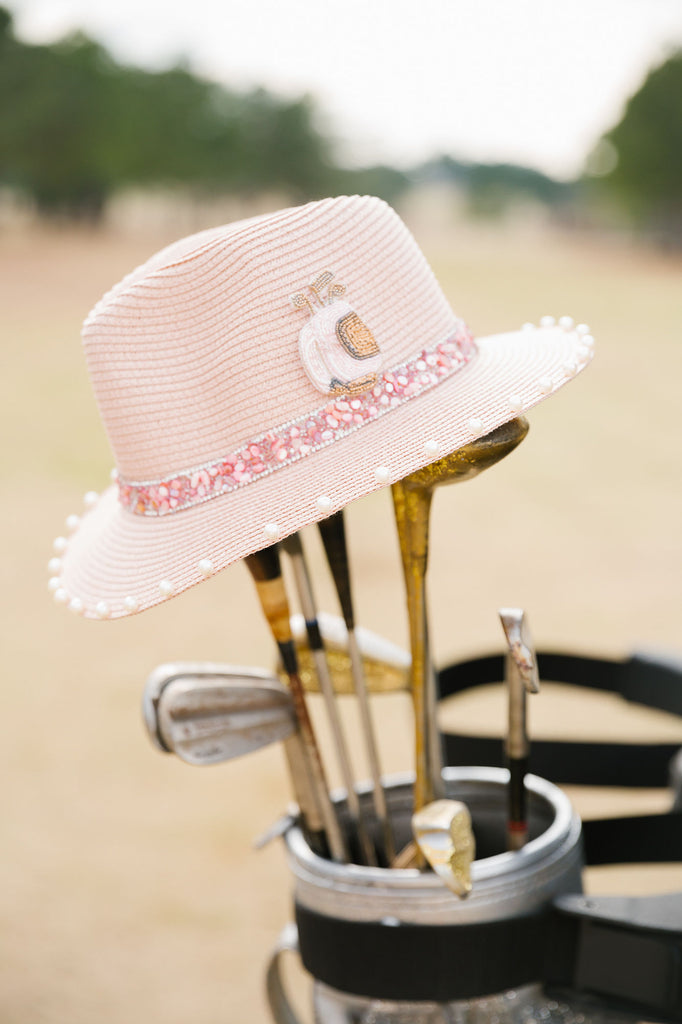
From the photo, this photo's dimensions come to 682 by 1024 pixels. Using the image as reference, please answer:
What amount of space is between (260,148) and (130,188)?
169 inches

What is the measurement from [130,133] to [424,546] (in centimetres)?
1776

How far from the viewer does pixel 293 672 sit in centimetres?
62

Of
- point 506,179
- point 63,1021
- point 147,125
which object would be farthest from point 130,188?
point 63,1021

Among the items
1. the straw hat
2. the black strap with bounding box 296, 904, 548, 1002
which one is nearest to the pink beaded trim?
the straw hat

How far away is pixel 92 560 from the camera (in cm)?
61

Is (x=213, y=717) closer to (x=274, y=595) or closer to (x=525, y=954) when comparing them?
(x=274, y=595)

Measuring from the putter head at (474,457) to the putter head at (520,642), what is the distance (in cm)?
7

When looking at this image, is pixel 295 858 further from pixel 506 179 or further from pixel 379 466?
pixel 506 179

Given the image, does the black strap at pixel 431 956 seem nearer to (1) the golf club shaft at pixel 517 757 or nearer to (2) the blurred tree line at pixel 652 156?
(1) the golf club shaft at pixel 517 757

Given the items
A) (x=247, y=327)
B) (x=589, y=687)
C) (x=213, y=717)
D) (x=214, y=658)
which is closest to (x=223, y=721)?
(x=213, y=717)

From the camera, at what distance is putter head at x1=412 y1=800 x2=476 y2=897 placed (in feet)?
1.69

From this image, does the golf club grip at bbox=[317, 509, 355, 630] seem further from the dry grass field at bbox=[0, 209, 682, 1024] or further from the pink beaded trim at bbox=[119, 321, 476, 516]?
the dry grass field at bbox=[0, 209, 682, 1024]

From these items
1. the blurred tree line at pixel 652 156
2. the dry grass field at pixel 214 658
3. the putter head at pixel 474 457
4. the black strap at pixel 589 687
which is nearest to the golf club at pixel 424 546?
the putter head at pixel 474 457

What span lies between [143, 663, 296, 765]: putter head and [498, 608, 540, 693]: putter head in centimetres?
15
